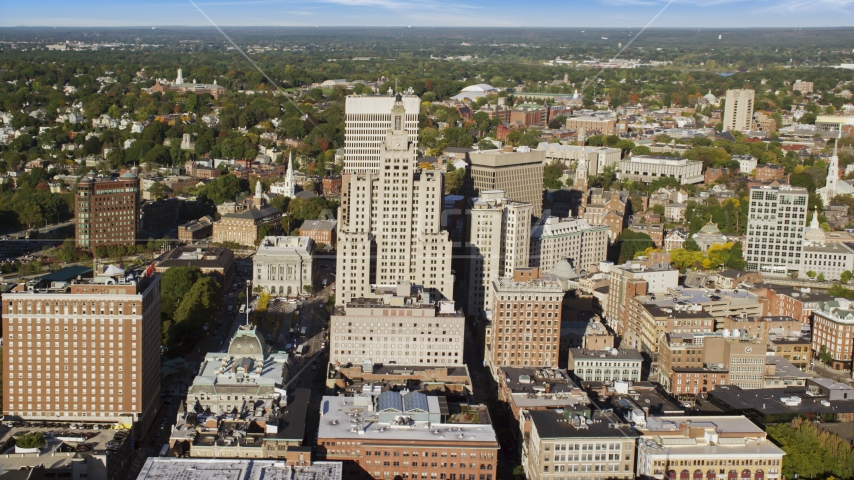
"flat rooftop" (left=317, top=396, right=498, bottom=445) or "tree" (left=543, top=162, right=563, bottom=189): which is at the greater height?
"tree" (left=543, top=162, right=563, bottom=189)

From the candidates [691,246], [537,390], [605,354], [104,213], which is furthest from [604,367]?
[104,213]

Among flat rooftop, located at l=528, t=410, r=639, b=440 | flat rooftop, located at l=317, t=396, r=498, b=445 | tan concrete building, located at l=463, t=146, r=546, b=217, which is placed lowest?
flat rooftop, located at l=317, t=396, r=498, b=445

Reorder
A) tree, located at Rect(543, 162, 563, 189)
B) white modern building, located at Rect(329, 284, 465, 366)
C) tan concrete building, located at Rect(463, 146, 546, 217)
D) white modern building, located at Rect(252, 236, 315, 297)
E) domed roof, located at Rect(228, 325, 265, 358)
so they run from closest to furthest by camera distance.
Answer: domed roof, located at Rect(228, 325, 265, 358) → white modern building, located at Rect(329, 284, 465, 366) → white modern building, located at Rect(252, 236, 315, 297) → tan concrete building, located at Rect(463, 146, 546, 217) → tree, located at Rect(543, 162, 563, 189)

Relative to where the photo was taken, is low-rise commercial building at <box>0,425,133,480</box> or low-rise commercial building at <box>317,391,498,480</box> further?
low-rise commercial building at <box>317,391,498,480</box>

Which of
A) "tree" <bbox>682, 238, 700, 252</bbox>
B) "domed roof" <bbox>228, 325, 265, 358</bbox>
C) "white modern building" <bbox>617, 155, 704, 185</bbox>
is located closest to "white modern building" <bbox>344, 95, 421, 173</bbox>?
"tree" <bbox>682, 238, 700, 252</bbox>

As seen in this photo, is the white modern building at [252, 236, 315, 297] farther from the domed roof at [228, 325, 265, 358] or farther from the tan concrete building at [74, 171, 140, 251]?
the domed roof at [228, 325, 265, 358]

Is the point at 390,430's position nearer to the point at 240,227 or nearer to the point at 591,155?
the point at 240,227

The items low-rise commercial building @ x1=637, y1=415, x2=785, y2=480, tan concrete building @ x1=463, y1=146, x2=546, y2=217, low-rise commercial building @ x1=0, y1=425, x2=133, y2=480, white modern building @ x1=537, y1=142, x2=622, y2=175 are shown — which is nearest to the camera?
low-rise commercial building @ x1=0, y1=425, x2=133, y2=480

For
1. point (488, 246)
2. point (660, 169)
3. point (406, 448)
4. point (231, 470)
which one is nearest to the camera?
point (231, 470)
